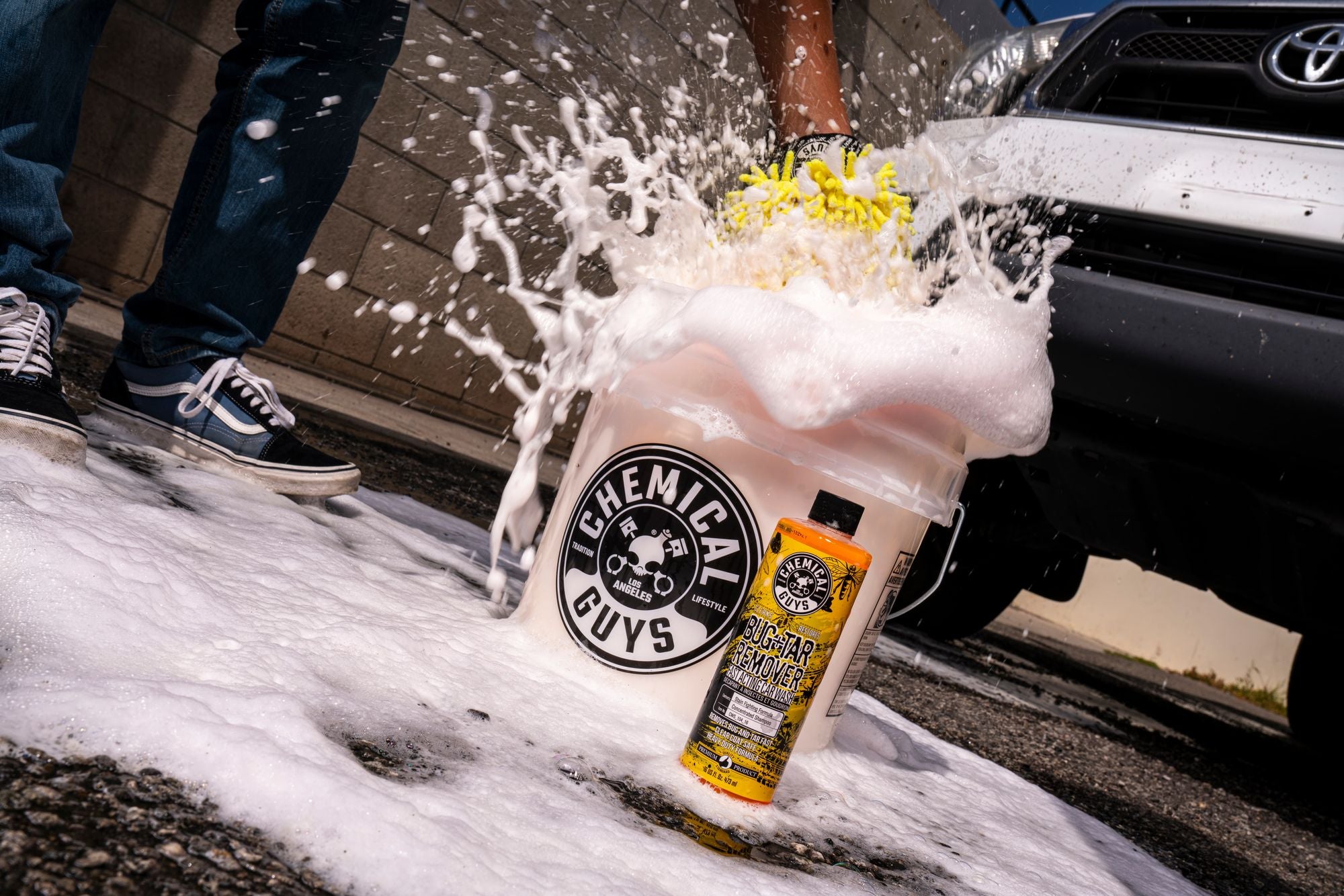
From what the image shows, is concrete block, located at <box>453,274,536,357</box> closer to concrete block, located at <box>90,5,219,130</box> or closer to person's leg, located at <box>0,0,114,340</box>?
concrete block, located at <box>90,5,219,130</box>

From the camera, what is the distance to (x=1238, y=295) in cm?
149

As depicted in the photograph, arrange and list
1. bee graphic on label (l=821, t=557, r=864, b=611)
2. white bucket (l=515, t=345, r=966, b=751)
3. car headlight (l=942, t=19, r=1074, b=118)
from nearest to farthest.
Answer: bee graphic on label (l=821, t=557, r=864, b=611)
white bucket (l=515, t=345, r=966, b=751)
car headlight (l=942, t=19, r=1074, b=118)

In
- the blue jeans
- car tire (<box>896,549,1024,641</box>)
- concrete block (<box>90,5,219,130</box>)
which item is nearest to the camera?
the blue jeans

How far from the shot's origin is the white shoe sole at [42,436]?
1.11 meters

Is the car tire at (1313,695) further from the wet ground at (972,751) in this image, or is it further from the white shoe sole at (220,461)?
the white shoe sole at (220,461)

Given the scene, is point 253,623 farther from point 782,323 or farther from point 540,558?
point 782,323

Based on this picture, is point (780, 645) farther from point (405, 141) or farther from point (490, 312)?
point (490, 312)

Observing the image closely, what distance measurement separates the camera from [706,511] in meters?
1.07

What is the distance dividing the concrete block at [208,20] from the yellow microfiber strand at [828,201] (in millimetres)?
2758

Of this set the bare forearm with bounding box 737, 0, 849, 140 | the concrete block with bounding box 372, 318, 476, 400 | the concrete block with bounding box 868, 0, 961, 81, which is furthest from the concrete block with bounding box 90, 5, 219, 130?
the concrete block with bounding box 868, 0, 961, 81

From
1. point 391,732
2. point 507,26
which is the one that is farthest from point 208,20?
point 391,732

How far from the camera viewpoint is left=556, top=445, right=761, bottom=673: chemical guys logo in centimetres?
106

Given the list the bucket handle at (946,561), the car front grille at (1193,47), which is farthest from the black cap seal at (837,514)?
the car front grille at (1193,47)

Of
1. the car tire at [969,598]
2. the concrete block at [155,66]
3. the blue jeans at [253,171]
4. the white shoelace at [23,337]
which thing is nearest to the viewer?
the white shoelace at [23,337]
